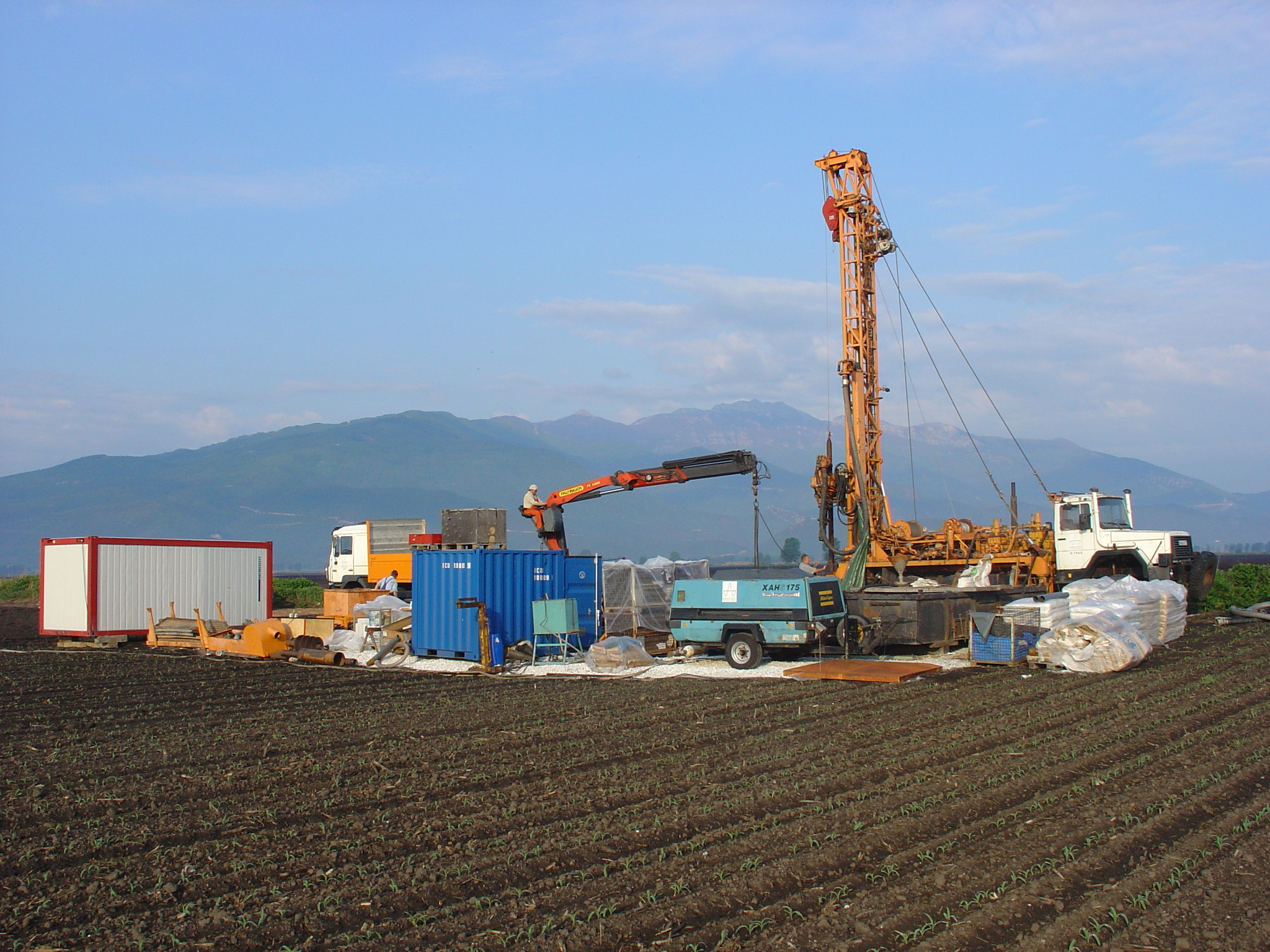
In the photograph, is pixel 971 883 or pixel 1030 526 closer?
pixel 971 883

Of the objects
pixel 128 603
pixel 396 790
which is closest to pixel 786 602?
pixel 396 790

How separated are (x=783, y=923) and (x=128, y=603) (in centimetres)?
2340

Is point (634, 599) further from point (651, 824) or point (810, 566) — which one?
point (651, 824)

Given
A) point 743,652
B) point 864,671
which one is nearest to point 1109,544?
point 864,671

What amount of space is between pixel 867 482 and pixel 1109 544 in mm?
6082

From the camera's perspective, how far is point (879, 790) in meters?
8.70

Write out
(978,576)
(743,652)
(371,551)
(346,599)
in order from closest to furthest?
(743,652), (978,576), (346,599), (371,551)

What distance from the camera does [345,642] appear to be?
22.4 m

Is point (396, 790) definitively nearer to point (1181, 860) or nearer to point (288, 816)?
point (288, 816)

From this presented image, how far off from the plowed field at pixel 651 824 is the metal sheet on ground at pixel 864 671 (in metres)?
1.88

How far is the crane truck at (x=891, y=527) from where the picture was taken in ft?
81.0

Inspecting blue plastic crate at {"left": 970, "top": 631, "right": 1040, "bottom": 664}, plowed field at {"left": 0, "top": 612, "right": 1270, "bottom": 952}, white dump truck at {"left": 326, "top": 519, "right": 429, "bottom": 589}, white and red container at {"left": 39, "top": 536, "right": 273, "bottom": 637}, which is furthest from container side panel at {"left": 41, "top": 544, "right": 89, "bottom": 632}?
blue plastic crate at {"left": 970, "top": 631, "right": 1040, "bottom": 664}

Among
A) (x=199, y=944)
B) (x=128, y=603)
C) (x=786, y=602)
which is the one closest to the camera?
(x=199, y=944)

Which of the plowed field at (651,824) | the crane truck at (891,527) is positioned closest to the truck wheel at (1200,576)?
the crane truck at (891,527)
